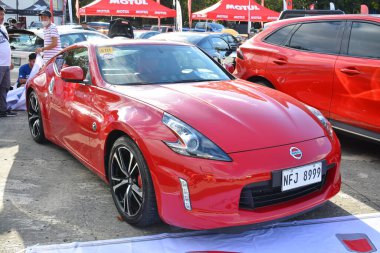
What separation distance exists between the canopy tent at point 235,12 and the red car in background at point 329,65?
680 inches

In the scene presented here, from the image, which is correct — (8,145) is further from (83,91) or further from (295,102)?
(295,102)

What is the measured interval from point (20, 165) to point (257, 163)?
284cm

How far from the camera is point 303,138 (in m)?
2.98

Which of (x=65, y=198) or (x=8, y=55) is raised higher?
(x=8, y=55)

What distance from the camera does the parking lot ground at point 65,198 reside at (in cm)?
307

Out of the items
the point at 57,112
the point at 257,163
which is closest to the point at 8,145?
the point at 57,112

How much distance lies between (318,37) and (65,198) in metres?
3.39

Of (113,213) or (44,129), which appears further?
(44,129)

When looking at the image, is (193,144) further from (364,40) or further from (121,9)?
(121,9)

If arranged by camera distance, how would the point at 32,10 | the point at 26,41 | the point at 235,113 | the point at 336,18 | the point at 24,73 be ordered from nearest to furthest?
the point at 235,113, the point at 336,18, the point at 24,73, the point at 26,41, the point at 32,10

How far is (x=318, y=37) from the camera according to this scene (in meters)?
5.12

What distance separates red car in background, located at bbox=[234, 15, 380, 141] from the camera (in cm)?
445

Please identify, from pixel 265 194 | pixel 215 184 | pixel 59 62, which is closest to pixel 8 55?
pixel 59 62

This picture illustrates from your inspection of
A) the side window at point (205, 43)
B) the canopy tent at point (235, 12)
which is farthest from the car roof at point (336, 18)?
the canopy tent at point (235, 12)
